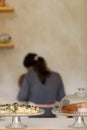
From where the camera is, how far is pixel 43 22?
4352 millimetres

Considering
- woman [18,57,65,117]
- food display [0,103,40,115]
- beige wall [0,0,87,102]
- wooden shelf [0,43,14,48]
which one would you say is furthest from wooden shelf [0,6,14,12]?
food display [0,103,40,115]

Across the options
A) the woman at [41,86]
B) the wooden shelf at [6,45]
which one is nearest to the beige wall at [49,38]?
the wooden shelf at [6,45]

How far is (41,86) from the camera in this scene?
12.7ft

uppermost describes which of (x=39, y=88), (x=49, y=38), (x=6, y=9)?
(x=6, y=9)

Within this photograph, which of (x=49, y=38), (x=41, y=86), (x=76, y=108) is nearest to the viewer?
(x=76, y=108)

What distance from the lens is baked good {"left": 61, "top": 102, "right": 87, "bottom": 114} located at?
6.48 ft

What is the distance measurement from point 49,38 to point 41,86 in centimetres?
73

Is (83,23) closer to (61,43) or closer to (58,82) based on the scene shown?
(61,43)

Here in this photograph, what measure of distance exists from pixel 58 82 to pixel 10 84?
2.24 ft

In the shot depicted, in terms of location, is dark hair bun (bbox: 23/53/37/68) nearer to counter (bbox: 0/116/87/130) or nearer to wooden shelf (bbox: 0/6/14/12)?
wooden shelf (bbox: 0/6/14/12)

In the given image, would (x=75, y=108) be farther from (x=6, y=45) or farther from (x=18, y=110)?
(x=6, y=45)

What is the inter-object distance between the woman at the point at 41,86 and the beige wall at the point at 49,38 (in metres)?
0.40

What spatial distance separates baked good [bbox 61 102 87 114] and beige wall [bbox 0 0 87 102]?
2.35m

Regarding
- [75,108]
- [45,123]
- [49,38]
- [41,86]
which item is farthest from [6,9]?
[75,108]
